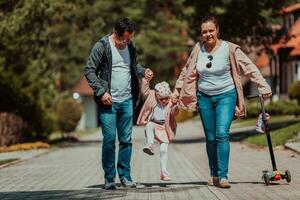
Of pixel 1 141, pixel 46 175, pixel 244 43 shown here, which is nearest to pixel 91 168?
pixel 46 175

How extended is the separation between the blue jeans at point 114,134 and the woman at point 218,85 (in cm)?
89

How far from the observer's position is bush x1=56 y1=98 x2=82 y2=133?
3872cm

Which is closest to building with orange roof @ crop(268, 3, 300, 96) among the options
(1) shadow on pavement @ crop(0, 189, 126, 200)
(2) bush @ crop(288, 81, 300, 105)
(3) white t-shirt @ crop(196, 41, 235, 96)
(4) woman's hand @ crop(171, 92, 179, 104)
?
(2) bush @ crop(288, 81, 300, 105)

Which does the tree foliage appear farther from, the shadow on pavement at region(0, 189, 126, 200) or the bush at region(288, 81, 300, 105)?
the shadow on pavement at region(0, 189, 126, 200)

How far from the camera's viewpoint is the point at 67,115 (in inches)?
1556

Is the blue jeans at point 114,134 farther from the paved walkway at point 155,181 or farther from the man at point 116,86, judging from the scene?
the paved walkway at point 155,181

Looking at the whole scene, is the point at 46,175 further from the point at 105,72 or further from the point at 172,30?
the point at 172,30

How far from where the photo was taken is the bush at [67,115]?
3872 centimetres

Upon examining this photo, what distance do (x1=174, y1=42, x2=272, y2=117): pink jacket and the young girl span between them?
0.52 metres

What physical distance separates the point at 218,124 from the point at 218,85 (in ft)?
1.61

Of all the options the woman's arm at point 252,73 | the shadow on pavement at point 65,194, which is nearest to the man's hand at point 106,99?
the shadow on pavement at point 65,194

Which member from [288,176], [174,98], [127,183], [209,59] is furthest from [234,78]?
[127,183]

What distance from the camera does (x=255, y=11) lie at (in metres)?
26.5

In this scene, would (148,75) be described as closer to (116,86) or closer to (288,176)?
(116,86)
